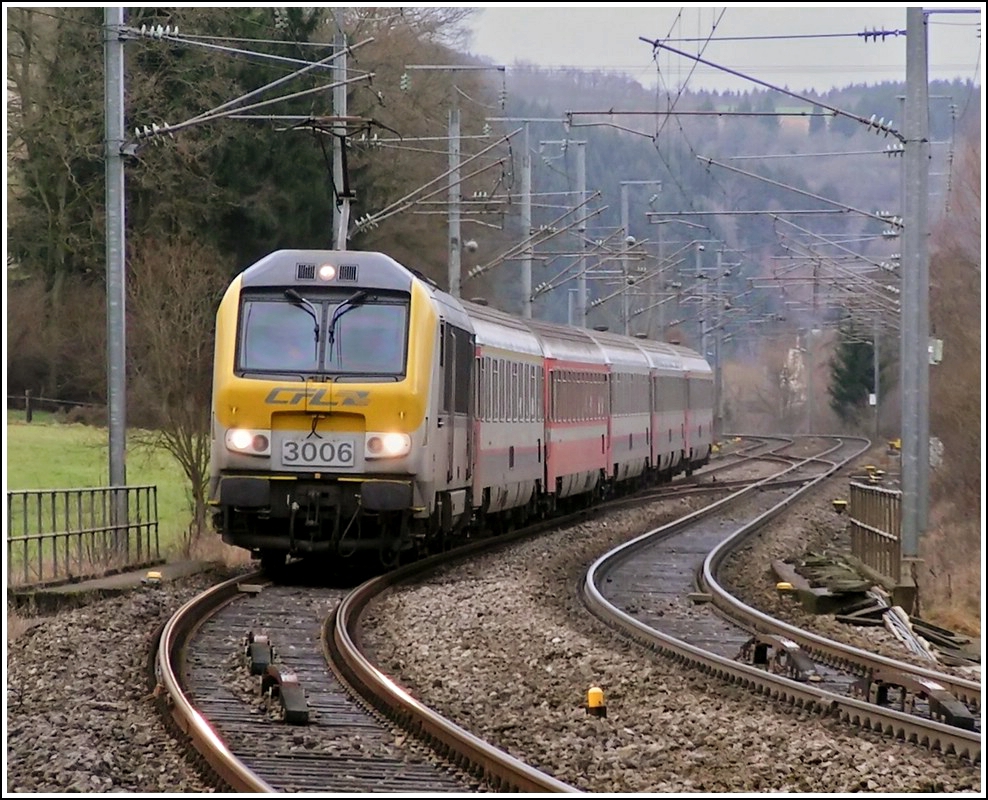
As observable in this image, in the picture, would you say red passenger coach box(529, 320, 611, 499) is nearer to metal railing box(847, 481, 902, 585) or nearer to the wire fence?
metal railing box(847, 481, 902, 585)

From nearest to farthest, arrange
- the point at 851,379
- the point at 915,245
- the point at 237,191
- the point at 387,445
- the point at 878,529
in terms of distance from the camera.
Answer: the point at 387,445
the point at 915,245
the point at 878,529
the point at 237,191
the point at 851,379

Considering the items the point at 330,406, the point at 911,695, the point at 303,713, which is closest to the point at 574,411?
the point at 330,406

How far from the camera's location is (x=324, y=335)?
1730 centimetres

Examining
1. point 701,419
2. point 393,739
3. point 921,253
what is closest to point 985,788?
point 393,739

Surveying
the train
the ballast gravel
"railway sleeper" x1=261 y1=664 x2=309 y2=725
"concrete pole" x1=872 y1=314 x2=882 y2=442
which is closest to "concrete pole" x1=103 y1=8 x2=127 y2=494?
the train

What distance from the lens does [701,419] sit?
157 ft

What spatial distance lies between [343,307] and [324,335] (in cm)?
33

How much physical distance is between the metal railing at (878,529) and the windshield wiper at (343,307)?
6.69m

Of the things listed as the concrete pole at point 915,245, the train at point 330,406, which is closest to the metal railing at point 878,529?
the concrete pole at point 915,245

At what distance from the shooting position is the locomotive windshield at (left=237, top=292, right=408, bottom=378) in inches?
679

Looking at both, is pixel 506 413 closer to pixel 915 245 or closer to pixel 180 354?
pixel 180 354

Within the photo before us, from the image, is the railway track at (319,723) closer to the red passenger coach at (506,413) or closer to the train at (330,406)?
the train at (330,406)

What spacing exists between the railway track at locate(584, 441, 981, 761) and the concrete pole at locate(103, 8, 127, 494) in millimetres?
5173

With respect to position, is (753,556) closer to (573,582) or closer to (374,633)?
(573,582)
